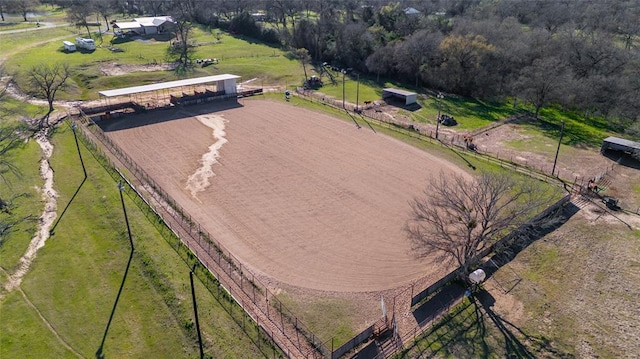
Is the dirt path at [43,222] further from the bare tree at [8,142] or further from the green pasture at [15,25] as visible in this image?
the green pasture at [15,25]

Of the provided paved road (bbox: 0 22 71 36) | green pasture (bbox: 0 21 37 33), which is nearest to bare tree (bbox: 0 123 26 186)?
paved road (bbox: 0 22 71 36)

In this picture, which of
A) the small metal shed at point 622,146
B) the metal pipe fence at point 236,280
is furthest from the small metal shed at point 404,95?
the metal pipe fence at point 236,280

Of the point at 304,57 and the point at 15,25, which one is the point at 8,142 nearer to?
the point at 304,57

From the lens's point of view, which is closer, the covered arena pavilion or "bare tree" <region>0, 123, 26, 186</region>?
"bare tree" <region>0, 123, 26, 186</region>

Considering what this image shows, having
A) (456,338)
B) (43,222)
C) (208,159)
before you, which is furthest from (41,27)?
(456,338)

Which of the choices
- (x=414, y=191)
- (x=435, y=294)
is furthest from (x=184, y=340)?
(x=414, y=191)

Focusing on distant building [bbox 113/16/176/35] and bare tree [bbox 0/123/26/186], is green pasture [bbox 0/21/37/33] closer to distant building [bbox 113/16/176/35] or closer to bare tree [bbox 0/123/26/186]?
distant building [bbox 113/16/176/35]

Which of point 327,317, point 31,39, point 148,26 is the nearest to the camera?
point 327,317
